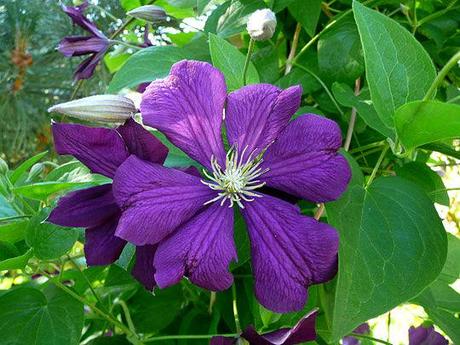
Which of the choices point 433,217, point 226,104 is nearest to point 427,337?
point 433,217

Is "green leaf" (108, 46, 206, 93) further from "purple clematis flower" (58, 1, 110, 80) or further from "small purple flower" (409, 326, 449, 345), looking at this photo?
"small purple flower" (409, 326, 449, 345)

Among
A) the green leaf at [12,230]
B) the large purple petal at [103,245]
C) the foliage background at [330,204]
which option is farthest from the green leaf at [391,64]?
the green leaf at [12,230]

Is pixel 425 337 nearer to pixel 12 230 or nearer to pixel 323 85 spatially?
pixel 323 85

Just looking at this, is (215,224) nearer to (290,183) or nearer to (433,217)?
(290,183)

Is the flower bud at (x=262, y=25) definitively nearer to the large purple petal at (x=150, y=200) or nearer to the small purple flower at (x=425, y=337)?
the large purple petal at (x=150, y=200)

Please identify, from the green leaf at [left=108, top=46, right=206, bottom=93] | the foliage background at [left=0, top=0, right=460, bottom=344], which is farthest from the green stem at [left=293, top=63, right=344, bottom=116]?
the green leaf at [left=108, top=46, right=206, bottom=93]

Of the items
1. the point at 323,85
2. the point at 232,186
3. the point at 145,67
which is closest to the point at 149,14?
the point at 145,67
